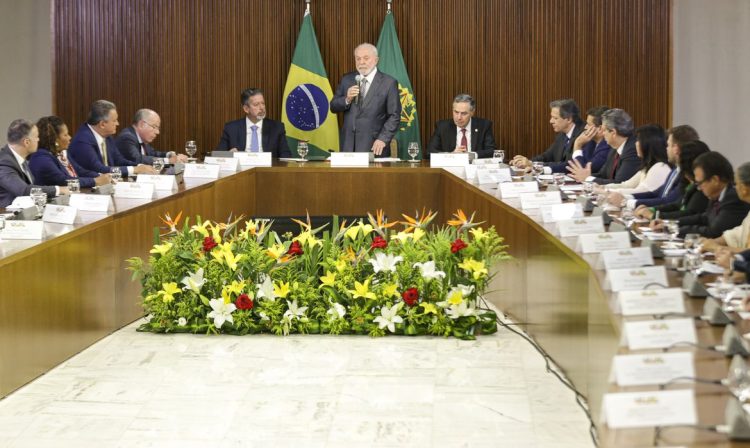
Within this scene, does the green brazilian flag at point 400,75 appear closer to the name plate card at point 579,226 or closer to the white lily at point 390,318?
the white lily at point 390,318

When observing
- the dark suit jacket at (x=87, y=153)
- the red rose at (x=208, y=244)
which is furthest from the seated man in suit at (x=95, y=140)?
the red rose at (x=208, y=244)

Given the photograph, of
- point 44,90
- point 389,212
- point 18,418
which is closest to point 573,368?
point 18,418

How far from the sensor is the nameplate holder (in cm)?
508

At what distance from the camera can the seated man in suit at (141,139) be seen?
867 cm

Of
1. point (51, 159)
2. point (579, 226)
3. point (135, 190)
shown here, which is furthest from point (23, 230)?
point (51, 159)

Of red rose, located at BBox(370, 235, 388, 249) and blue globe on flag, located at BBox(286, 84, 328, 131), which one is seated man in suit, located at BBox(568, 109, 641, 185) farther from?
blue globe on flag, located at BBox(286, 84, 328, 131)

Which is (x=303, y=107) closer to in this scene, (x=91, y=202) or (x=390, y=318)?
(x=91, y=202)

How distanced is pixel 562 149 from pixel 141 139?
3237 millimetres

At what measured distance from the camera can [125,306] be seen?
5.63 meters

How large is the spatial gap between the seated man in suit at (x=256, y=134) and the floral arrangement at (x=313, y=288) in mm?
3767

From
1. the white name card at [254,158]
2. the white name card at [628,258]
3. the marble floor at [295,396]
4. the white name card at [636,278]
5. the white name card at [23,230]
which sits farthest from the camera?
the white name card at [254,158]

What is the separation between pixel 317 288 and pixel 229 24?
5.59 metres

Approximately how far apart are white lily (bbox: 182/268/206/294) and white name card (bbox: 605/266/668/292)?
235 cm

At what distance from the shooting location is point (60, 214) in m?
5.11
